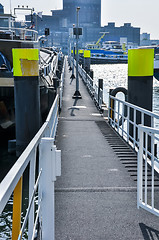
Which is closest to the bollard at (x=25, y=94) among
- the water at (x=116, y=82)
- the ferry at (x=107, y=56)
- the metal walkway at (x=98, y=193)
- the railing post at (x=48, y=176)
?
the metal walkway at (x=98, y=193)

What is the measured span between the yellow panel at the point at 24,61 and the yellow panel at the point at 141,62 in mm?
2941

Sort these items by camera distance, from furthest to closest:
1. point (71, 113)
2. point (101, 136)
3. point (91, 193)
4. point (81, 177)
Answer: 1. point (71, 113)
2. point (101, 136)
3. point (81, 177)
4. point (91, 193)

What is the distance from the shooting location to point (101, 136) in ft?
35.7

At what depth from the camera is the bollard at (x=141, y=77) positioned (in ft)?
26.9

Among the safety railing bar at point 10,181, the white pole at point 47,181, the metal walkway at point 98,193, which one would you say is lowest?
the metal walkway at point 98,193

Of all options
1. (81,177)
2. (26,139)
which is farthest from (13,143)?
(81,177)

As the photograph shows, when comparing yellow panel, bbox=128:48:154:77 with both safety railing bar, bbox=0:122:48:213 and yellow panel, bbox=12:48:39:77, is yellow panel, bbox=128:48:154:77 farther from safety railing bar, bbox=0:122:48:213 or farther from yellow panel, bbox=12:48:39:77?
safety railing bar, bbox=0:122:48:213

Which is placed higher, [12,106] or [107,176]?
[12,106]

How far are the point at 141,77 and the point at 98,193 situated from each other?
355 cm

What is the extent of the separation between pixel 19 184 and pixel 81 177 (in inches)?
166

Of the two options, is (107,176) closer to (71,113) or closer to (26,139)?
(26,139)

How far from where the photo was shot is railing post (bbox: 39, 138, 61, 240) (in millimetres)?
3623

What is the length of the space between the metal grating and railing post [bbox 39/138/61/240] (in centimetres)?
282

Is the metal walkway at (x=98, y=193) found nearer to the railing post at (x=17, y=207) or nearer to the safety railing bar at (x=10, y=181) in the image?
the railing post at (x=17, y=207)
